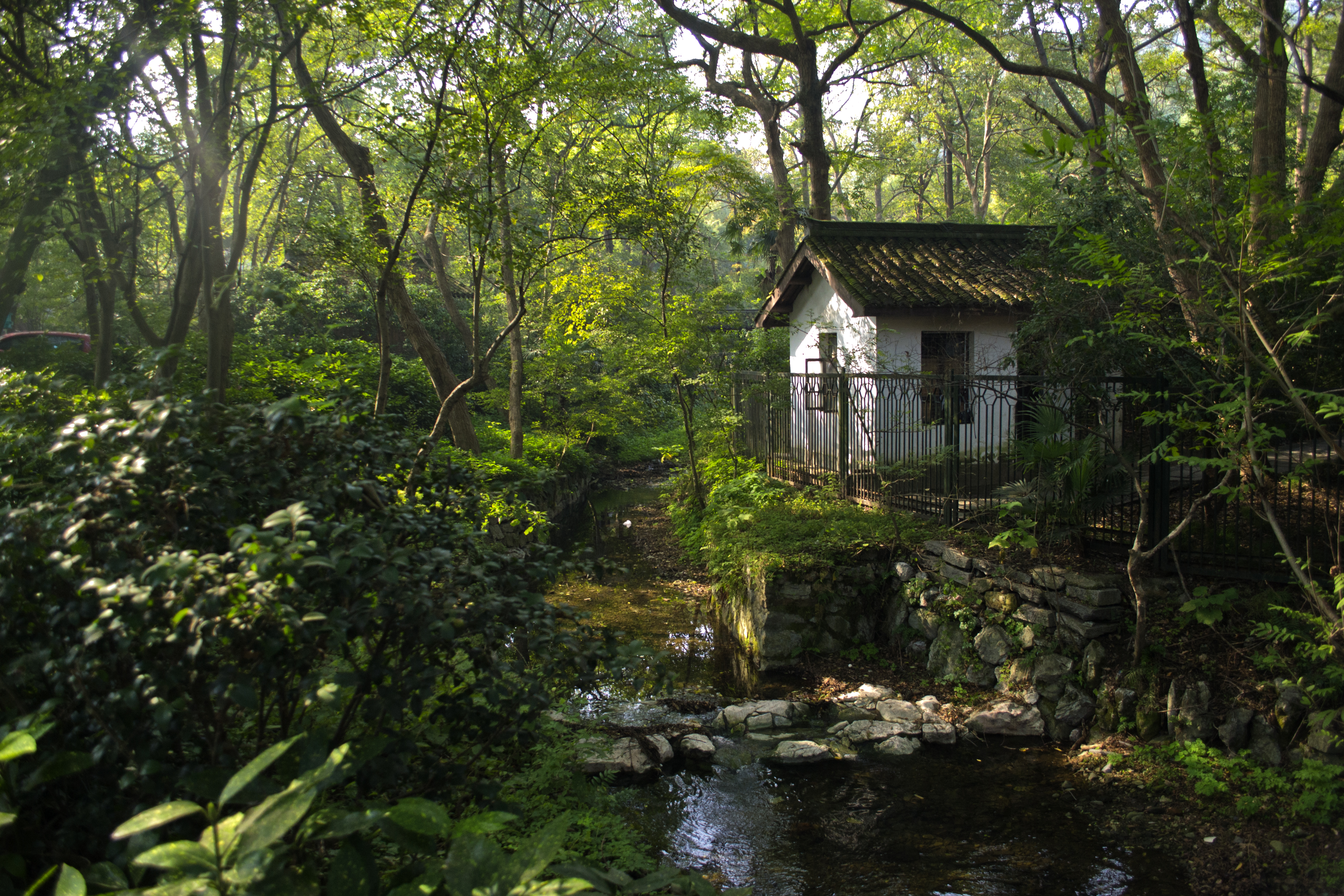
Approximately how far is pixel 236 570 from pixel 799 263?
41.8 feet

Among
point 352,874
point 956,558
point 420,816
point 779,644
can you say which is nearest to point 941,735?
point 956,558

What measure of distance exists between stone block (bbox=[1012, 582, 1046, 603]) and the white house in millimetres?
1642

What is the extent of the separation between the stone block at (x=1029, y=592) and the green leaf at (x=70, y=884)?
6.55 metres

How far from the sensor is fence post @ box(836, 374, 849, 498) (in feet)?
32.4

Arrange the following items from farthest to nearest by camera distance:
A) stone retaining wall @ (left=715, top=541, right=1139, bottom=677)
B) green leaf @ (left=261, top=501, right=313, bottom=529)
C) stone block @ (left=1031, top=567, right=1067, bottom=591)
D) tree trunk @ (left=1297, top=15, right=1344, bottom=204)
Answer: stone block @ (left=1031, top=567, right=1067, bottom=591)
stone retaining wall @ (left=715, top=541, right=1139, bottom=677)
tree trunk @ (left=1297, top=15, right=1344, bottom=204)
green leaf @ (left=261, top=501, right=313, bottom=529)

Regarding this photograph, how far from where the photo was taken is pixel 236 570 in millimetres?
2078

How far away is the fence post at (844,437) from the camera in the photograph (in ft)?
32.4

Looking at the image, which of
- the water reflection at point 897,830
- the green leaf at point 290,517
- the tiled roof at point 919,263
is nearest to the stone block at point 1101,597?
the water reflection at point 897,830

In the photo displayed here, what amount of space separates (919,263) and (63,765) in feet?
40.9

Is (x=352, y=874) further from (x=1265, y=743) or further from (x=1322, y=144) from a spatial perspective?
(x=1322, y=144)

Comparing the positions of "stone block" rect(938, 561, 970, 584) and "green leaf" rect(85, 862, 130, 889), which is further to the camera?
"stone block" rect(938, 561, 970, 584)

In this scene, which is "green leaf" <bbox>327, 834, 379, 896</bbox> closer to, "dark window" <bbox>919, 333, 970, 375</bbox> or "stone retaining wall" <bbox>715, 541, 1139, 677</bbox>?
"stone retaining wall" <bbox>715, 541, 1139, 677</bbox>

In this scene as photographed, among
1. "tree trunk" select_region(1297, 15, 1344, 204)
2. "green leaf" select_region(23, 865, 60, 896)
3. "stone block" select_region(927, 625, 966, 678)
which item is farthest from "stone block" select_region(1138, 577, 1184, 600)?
"green leaf" select_region(23, 865, 60, 896)

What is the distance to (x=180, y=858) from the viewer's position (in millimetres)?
1688
